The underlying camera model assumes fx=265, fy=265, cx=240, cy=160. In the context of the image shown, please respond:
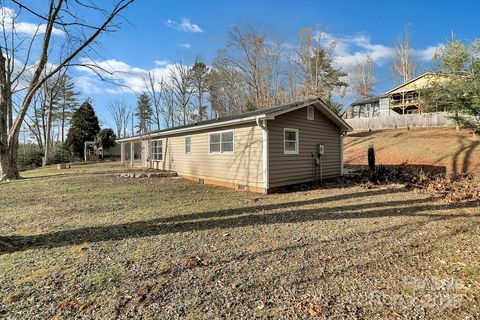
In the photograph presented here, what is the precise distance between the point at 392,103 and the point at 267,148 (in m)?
28.7

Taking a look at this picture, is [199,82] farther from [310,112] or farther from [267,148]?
[267,148]

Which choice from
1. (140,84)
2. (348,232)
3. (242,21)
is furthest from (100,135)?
(348,232)

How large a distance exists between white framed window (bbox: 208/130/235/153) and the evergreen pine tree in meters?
20.2

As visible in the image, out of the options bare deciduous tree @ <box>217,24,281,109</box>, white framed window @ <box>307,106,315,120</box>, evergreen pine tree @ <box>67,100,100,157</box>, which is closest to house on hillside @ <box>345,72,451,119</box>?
Answer: bare deciduous tree @ <box>217,24,281,109</box>

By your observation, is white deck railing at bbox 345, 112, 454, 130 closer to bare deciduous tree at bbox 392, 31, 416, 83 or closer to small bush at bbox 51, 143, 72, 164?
bare deciduous tree at bbox 392, 31, 416, 83

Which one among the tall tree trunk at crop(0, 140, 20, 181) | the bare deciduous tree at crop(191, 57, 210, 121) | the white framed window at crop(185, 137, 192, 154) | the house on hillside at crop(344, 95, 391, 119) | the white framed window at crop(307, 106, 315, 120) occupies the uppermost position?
the bare deciduous tree at crop(191, 57, 210, 121)

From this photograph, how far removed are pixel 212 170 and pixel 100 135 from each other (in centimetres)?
1967

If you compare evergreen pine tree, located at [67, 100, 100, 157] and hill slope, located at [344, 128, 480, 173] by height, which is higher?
evergreen pine tree, located at [67, 100, 100, 157]

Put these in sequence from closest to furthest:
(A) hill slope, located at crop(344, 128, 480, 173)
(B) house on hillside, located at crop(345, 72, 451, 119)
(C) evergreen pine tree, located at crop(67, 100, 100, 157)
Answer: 1. (A) hill slope, located at crop(344, 128, 480, 173)
2. (C) evergreen pine tree, located at crop(67, 100, 100, 157)
3. (B) house on hillside, located at crop(345, 72, 451, 119)

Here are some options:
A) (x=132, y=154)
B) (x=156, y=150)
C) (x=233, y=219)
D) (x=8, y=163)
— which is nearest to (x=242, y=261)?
(x=233, y=219)

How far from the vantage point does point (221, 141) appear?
33.2 ft

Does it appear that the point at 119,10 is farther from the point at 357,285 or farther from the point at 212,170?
the point at 357,285

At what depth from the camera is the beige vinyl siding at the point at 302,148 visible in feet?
28.4

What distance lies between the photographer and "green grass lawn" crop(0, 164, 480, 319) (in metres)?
2.35
